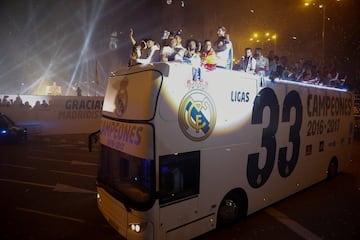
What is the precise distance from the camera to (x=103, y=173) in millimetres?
5156

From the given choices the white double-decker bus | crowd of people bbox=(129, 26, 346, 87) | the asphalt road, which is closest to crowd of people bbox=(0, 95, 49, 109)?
the asphalt road

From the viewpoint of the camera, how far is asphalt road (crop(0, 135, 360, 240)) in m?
5.45

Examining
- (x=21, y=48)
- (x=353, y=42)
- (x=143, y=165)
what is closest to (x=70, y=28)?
(x=21, y=48)

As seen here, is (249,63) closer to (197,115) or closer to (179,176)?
(197,115)

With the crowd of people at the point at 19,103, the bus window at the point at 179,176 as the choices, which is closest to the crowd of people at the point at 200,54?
the bus window at the point at 179,176

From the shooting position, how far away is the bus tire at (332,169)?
9.33m

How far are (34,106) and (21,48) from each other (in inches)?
783

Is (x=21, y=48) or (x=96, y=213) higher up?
(x=21, y=48)

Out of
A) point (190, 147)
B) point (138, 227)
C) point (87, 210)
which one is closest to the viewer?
point (138, 227)

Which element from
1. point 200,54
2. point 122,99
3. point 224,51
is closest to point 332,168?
point 224,51

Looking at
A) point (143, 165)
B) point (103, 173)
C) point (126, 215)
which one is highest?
point (143, 165)

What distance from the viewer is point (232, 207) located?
217 inches

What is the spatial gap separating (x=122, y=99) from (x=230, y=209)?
11.1 ft

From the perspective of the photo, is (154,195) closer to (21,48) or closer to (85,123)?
(85,123)
